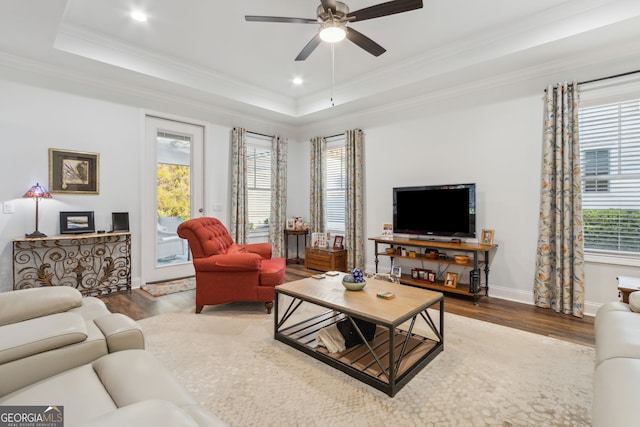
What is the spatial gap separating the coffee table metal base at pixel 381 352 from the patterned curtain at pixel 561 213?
179cm

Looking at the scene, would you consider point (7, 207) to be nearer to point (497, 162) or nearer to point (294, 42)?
point (294, 42)

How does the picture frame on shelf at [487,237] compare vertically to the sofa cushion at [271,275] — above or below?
above

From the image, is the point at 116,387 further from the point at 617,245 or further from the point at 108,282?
the point at 617,245

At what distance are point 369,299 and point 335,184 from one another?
3681 millimetres

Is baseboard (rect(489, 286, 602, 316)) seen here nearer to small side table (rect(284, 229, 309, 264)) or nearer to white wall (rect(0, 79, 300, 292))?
small side table (rect(284, 229, 309, 264))

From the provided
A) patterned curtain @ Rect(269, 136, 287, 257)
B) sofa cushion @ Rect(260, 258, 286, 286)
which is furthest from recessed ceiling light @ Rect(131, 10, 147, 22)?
patterned curtain @ Rect(269, 136, 287, 257)

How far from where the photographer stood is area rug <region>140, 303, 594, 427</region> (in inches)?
67.2

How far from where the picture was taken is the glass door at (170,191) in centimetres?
449

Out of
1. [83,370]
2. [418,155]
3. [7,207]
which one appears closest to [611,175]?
[418,155]

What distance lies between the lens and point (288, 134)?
6320 mm

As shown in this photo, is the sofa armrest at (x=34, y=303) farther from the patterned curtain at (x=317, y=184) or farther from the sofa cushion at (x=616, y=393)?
the patterned curtain at (x=317, y=184)

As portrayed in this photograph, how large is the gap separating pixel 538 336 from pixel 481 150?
7.64ft

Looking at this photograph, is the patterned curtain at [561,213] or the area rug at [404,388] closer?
the area rug at [404,388]

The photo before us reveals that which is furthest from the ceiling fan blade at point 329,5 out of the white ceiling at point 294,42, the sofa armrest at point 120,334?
the sofa armrest at point 120,334
